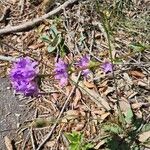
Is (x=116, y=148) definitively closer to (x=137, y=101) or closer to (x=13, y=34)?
(x=137, y=101)

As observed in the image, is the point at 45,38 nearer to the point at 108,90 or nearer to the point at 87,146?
the point at 108,90

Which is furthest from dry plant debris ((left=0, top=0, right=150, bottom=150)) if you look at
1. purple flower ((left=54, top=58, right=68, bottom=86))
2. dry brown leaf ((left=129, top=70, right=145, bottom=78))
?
purple flower ((left=54, top=58, right=68, bottom=86))

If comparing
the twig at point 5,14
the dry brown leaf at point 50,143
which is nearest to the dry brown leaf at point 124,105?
the dry brown leaf at point 50,143

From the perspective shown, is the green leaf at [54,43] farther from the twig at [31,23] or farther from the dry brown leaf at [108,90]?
the dry brown leaf at [108,90]

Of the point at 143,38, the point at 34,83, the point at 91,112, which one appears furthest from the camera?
the point at 143,38

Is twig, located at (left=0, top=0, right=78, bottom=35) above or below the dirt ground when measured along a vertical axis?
above

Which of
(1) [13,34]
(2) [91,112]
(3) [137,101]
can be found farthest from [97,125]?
(1) [13,34]

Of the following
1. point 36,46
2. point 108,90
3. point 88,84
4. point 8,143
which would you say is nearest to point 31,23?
point 36,46

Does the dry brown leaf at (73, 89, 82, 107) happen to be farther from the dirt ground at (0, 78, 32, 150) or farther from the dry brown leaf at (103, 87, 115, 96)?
the dirt ground at (0, 78, 32, 150)
